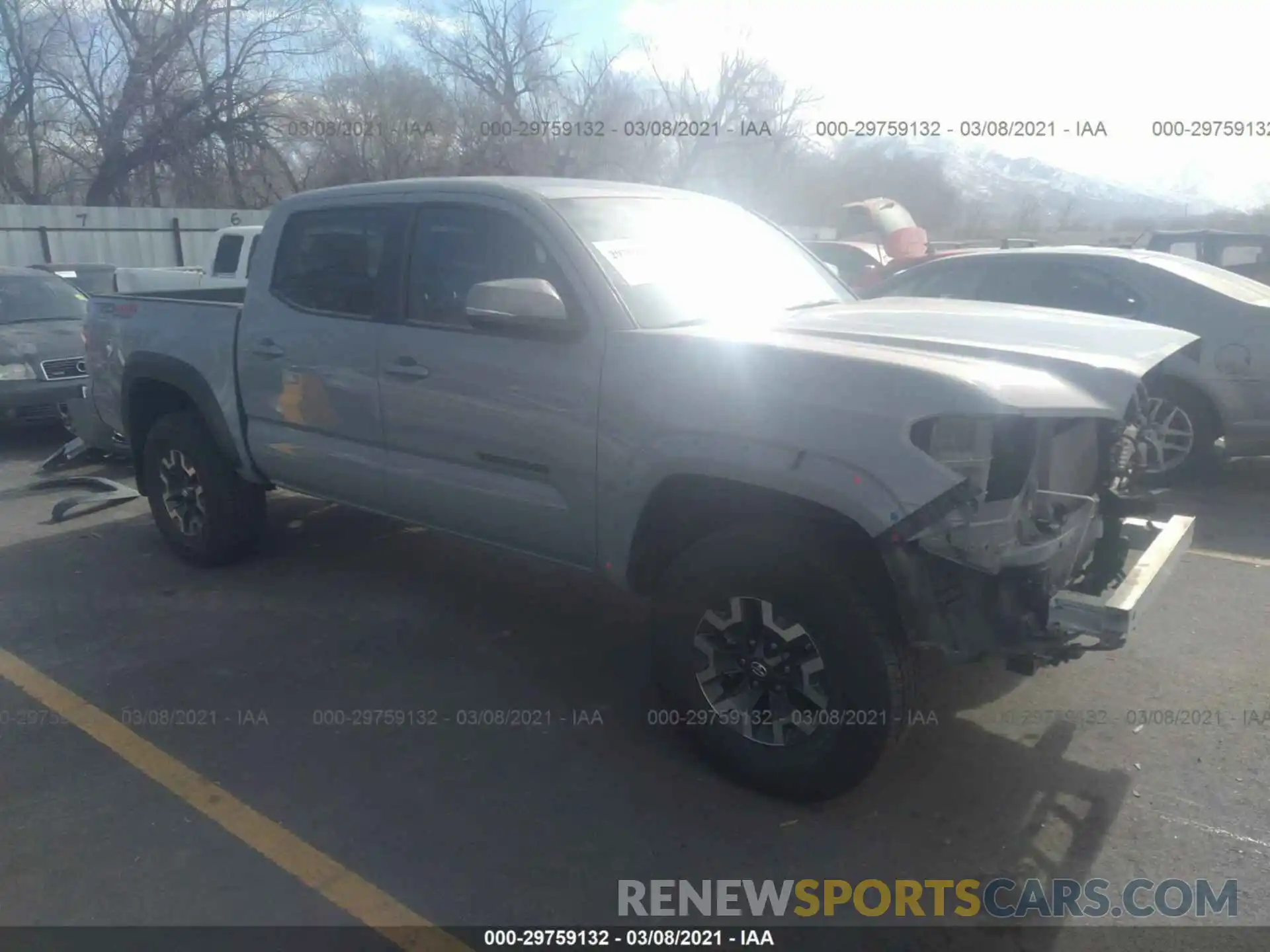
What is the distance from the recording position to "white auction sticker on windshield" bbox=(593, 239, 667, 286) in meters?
3.85

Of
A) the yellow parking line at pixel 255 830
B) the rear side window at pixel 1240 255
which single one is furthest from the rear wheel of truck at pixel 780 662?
the rear side window at pixel 1240 255

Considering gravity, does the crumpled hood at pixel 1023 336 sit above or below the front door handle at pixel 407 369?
above

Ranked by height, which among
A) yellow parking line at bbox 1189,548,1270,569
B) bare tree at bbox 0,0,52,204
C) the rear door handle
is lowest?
yellow parking line at bbox 1189,548,1270,569

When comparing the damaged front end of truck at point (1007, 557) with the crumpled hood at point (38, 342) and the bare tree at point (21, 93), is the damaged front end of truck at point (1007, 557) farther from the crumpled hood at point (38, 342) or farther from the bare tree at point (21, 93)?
the bare tree at point (21, 93)

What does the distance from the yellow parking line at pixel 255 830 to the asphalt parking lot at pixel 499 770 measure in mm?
13

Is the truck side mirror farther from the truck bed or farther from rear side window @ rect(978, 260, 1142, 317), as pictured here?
rear side window @ rect(978, 260, 1142, 317)

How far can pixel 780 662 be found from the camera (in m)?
3.35

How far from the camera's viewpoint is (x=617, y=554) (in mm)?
3750

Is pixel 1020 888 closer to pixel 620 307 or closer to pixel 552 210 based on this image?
pixel 620 307

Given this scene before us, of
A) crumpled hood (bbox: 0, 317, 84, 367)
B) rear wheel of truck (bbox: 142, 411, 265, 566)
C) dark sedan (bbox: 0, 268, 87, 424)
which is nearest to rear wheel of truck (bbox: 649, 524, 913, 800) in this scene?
rear wheel of truck (bbox: 142, 411, 265, 566)

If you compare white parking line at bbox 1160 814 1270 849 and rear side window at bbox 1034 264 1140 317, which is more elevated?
rear side window at bbox 1034 264 1140 317

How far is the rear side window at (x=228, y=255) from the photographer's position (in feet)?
40.1

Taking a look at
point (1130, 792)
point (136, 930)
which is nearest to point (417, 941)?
point (136, 930)

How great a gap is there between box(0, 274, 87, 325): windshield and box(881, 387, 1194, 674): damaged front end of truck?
32.0 ft
